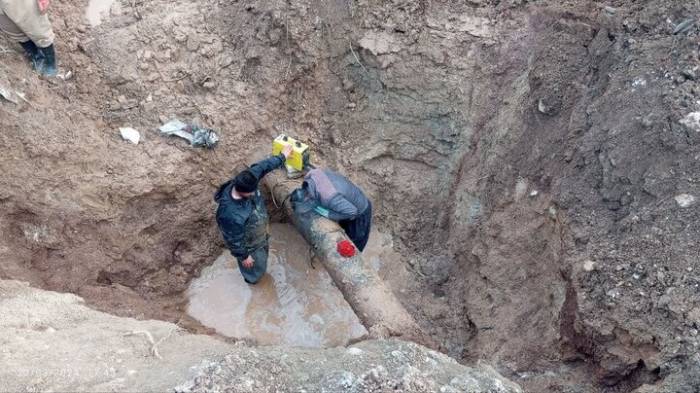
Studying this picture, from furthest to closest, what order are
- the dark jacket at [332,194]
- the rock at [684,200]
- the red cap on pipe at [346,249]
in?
the dark jacket at [332,194]
the red cap on pipe at [346,249]
the rock at [684,200]

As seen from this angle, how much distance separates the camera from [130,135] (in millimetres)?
6074

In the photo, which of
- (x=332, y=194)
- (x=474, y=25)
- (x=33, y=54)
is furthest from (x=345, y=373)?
(x=33, y=54)

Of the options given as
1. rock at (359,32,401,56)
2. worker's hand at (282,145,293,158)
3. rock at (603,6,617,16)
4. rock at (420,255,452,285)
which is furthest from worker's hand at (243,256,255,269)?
rock at (603,6,617,16)

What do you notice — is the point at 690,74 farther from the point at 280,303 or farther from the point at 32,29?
the point at 32,29

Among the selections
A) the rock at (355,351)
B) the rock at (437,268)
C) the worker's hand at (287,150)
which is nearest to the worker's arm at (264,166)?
the worker's hand at (287,150)

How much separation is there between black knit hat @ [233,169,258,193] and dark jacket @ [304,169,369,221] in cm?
69

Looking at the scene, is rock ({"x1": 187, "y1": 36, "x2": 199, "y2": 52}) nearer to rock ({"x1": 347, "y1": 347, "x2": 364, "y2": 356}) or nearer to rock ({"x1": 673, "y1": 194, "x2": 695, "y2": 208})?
rock ({"x1": 347, "y1": 347, "x2": 364, "y2": 356})

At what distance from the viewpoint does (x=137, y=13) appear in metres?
6.33

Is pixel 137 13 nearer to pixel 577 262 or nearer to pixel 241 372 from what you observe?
pixel 241 372

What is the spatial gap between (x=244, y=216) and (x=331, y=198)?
0.82 m

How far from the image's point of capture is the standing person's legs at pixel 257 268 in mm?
5992

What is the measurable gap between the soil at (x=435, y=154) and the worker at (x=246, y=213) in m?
0.81

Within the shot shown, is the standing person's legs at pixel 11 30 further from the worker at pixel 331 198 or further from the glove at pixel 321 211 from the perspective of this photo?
the glove at pixel 321 211

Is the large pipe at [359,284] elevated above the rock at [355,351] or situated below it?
below
